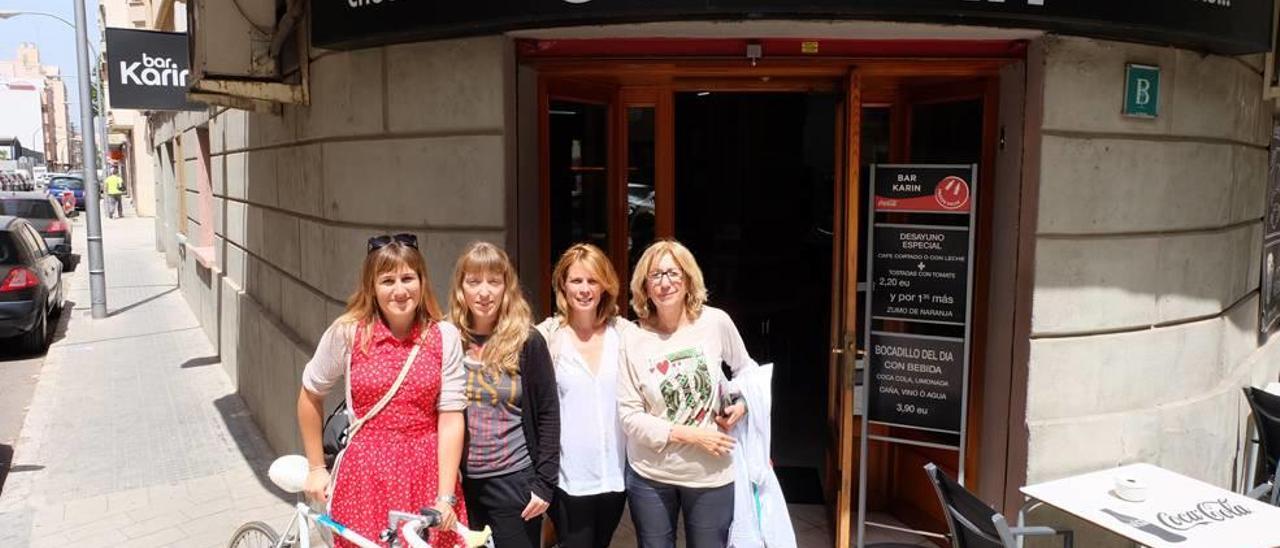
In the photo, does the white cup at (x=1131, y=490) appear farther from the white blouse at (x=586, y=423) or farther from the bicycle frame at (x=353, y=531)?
the bicycle frame at (x=353, y=531)

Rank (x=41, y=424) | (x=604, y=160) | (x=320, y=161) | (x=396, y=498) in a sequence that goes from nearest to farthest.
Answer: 1. (x=396, y=498)
2. (x=604, y=160)
3. (x=320, y=161)
4. (x=41, y=424)

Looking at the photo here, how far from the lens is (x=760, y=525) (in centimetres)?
346

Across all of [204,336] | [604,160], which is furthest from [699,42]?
[204,336]

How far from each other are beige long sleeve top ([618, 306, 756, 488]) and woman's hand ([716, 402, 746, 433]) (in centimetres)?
3

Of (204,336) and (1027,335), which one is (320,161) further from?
(204,336)

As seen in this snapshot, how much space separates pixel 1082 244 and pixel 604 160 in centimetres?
235

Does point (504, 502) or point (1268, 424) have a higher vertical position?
point (504, 502)

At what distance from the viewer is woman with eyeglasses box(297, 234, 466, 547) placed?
299 centimetres

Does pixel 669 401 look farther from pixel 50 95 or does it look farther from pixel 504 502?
pixel 50 95

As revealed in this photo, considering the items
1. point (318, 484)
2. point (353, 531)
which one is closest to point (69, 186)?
point (318, 484)

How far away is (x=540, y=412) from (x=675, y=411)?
50 cm

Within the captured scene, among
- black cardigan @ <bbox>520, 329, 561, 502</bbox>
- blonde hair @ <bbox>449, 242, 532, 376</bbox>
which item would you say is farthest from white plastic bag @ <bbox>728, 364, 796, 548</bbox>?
blonde hair @ <bbox>449, 242, 532, 376</bbox>

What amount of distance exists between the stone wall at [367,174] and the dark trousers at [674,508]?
1.48m

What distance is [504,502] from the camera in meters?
3.18
